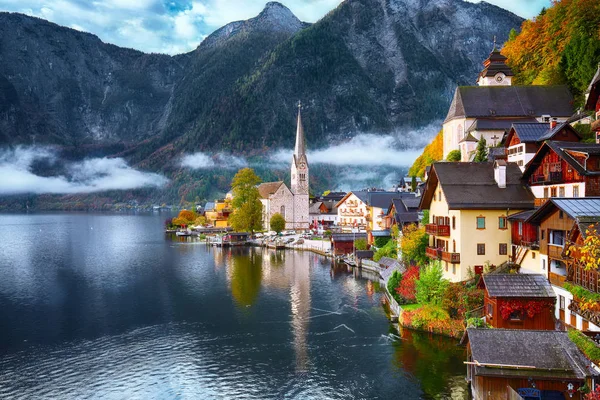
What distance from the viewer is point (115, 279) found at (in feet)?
247

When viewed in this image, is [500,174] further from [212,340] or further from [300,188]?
[300,188]

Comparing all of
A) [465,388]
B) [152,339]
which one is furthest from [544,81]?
[152,339]

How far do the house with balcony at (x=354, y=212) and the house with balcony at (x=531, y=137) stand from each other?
6210cm

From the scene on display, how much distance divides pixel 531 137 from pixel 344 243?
168 ft

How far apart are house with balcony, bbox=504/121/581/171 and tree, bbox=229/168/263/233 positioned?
83.2 meters

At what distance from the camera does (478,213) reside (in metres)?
41.3

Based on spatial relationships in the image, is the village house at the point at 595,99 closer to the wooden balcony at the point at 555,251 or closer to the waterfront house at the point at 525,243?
the waterfront house at the point at 525,243

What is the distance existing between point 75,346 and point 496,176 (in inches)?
1472

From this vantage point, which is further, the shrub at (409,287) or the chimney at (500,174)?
the shrub at (409,287)

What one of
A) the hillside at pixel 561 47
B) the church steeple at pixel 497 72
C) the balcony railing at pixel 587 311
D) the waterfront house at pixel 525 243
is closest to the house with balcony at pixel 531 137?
the waterfront house at pixel 525 243

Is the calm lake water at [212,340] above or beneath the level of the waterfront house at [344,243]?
beneath

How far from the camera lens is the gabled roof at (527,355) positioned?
24.7 meters

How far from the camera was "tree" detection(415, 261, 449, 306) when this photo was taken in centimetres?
4125

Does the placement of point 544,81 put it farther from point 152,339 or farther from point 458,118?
point 152,339
